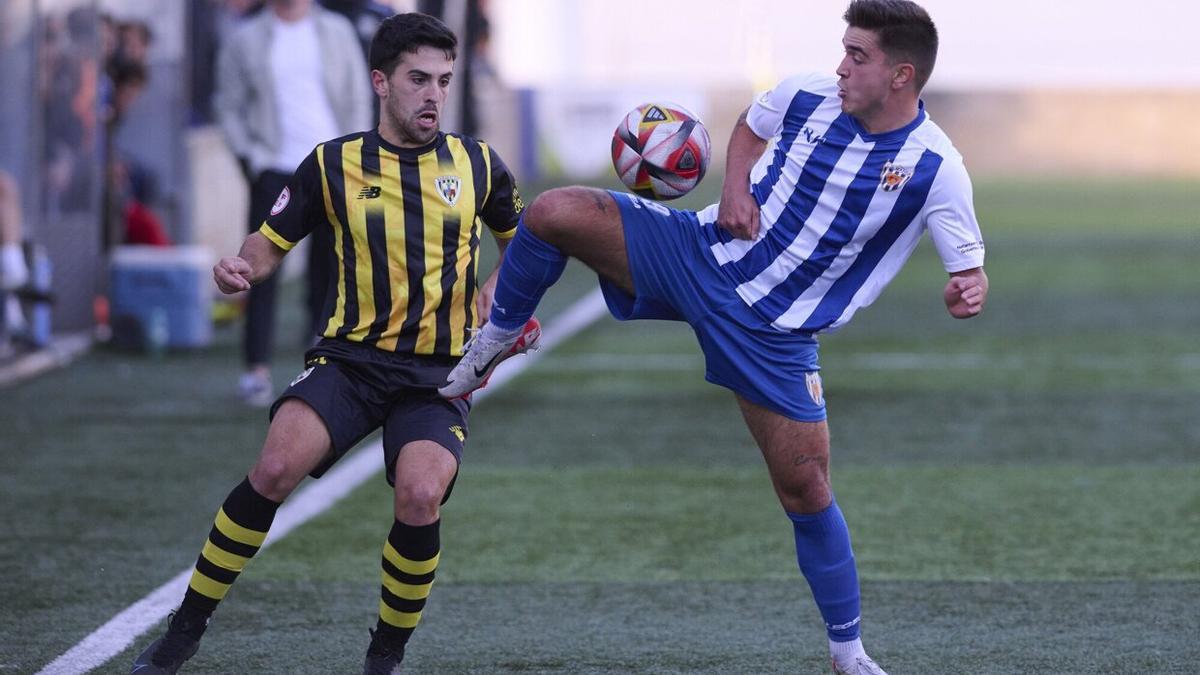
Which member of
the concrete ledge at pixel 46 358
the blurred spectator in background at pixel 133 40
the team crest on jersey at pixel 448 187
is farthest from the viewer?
the blurred spectator in background at pixel 133 40

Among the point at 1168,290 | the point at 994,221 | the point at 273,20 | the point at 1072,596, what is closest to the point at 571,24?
the point at 994,221

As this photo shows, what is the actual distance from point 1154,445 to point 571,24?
37.0 meters

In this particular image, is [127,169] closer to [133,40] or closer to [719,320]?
[133,40]

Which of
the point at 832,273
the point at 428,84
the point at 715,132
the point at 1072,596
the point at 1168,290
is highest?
the point at 428,84

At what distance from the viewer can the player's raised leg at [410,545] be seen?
15.1 ft

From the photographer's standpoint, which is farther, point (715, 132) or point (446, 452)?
point (715, 132)

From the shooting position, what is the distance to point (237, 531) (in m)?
4.62

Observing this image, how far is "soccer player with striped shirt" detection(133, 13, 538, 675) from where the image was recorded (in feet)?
15.2

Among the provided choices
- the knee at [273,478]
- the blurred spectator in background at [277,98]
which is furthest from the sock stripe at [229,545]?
the blurred spectator in background at [277,98]

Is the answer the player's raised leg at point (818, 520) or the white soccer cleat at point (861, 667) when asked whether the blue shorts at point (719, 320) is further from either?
the white soccer cleat at point (861, 667)

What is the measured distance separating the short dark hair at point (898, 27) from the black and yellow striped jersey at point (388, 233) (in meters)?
1.16

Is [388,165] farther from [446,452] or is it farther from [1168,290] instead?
[1168,290]

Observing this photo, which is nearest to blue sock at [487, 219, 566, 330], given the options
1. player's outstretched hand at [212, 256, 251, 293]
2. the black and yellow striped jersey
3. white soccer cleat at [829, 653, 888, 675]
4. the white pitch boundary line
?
the black and yellow striped jersey

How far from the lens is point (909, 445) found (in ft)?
28.3
